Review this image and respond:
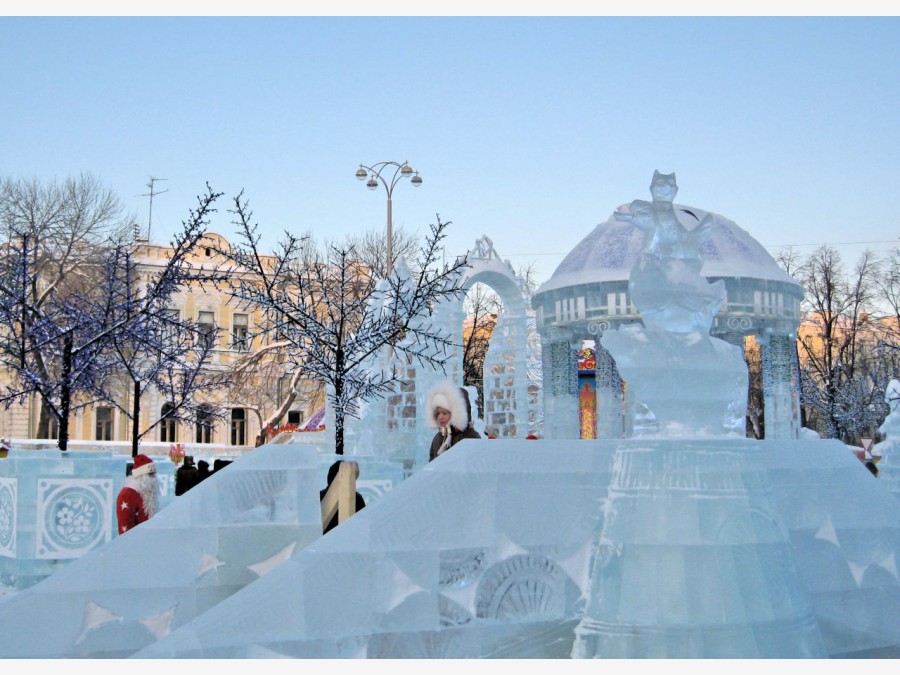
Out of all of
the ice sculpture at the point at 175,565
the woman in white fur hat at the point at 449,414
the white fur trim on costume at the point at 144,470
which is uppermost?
the woman in white fur hat at the point at 449,414

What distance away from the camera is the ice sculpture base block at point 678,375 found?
4.35m

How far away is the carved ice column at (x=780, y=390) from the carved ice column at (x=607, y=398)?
8.02ft

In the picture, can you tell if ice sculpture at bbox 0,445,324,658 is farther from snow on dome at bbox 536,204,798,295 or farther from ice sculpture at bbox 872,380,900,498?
snow on dome at bbox 536,204,798,295

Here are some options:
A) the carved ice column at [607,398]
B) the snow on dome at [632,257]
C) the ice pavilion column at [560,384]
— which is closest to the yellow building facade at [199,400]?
the carved ice column at [607,398]

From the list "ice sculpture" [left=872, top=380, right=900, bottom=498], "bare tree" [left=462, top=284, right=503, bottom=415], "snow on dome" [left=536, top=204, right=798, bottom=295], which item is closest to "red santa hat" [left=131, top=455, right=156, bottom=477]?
"ice sculpture" [left=872, top=380, right=900, bottom=498]

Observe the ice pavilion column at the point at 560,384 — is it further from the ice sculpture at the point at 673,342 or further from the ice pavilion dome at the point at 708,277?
→ the ice sculpture at the point at 673,342

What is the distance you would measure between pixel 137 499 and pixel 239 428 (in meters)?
36.7

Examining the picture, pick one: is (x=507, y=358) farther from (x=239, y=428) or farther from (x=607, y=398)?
(x=239, y=428)

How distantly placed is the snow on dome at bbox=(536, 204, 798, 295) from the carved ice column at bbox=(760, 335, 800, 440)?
3.24 feet

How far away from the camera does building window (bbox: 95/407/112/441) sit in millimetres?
41906

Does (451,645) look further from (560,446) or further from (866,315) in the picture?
(866,315)

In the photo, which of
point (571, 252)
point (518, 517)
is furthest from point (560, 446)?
point (571, 252)

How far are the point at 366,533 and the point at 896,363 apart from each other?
2760 cm

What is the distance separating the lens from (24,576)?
8.70 meters
